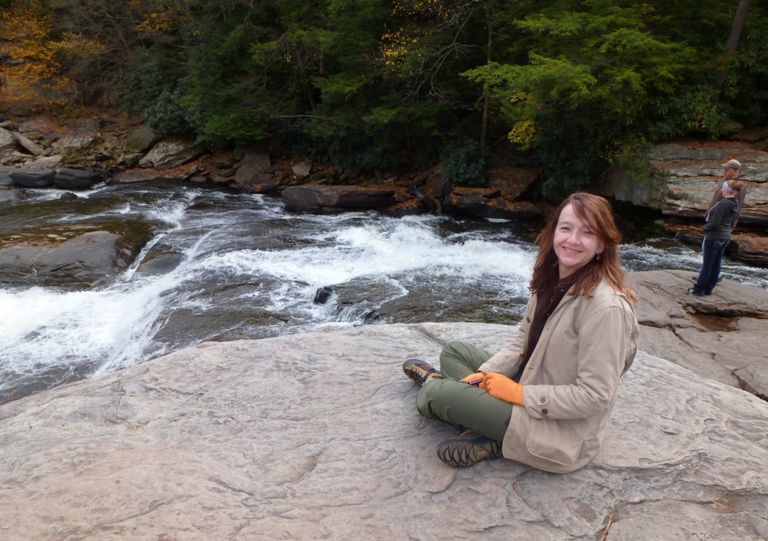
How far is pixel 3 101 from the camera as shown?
22.6 meters

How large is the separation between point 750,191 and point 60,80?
89.2 feet

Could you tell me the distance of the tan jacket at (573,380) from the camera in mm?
2197

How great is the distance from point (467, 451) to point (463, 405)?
0.75 feet

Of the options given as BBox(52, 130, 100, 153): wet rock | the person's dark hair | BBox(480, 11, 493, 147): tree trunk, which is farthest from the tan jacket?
BBox(52, 130, 100, 153): wet rock

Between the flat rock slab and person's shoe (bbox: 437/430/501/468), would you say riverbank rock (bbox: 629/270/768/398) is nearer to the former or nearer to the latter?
the flat rock slab

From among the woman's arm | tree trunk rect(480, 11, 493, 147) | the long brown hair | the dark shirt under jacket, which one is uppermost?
tree trunk rect(480, 11, 493, 147)

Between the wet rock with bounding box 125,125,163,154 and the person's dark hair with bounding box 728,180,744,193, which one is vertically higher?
the person's dark hair with bounding box 728,180,744,193

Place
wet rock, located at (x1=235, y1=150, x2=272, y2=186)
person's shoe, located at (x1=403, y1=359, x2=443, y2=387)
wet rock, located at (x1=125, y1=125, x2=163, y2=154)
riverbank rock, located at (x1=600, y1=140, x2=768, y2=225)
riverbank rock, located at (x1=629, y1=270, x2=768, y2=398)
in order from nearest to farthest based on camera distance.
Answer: person's shoe, located at (x1=403, y1=359, x2=443, y2=387), riverbank rock, located at (x1=629, y1=270, x2=768, y2=398), riverbank rock, located at (x1=600, y1=140, x2=768, y2=225), wet rock, located at (x1=235, y1=150, x2=272, y2=186), wet rock, located at (x1=125, y1=125, x2=163, y2=154)

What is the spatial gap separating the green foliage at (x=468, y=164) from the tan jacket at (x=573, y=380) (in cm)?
1367

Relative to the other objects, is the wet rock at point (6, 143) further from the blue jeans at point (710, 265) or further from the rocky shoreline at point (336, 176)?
the blue jeans at point (710, 265)

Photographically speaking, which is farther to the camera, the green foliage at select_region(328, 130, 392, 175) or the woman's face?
the green foliage at select_region(328, 130, 392, 175)

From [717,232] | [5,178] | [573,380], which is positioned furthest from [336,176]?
[573,380]

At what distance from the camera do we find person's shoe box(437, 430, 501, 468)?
2.54 metres

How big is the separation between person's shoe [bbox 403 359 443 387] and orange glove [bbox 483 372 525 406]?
0.68 meters
